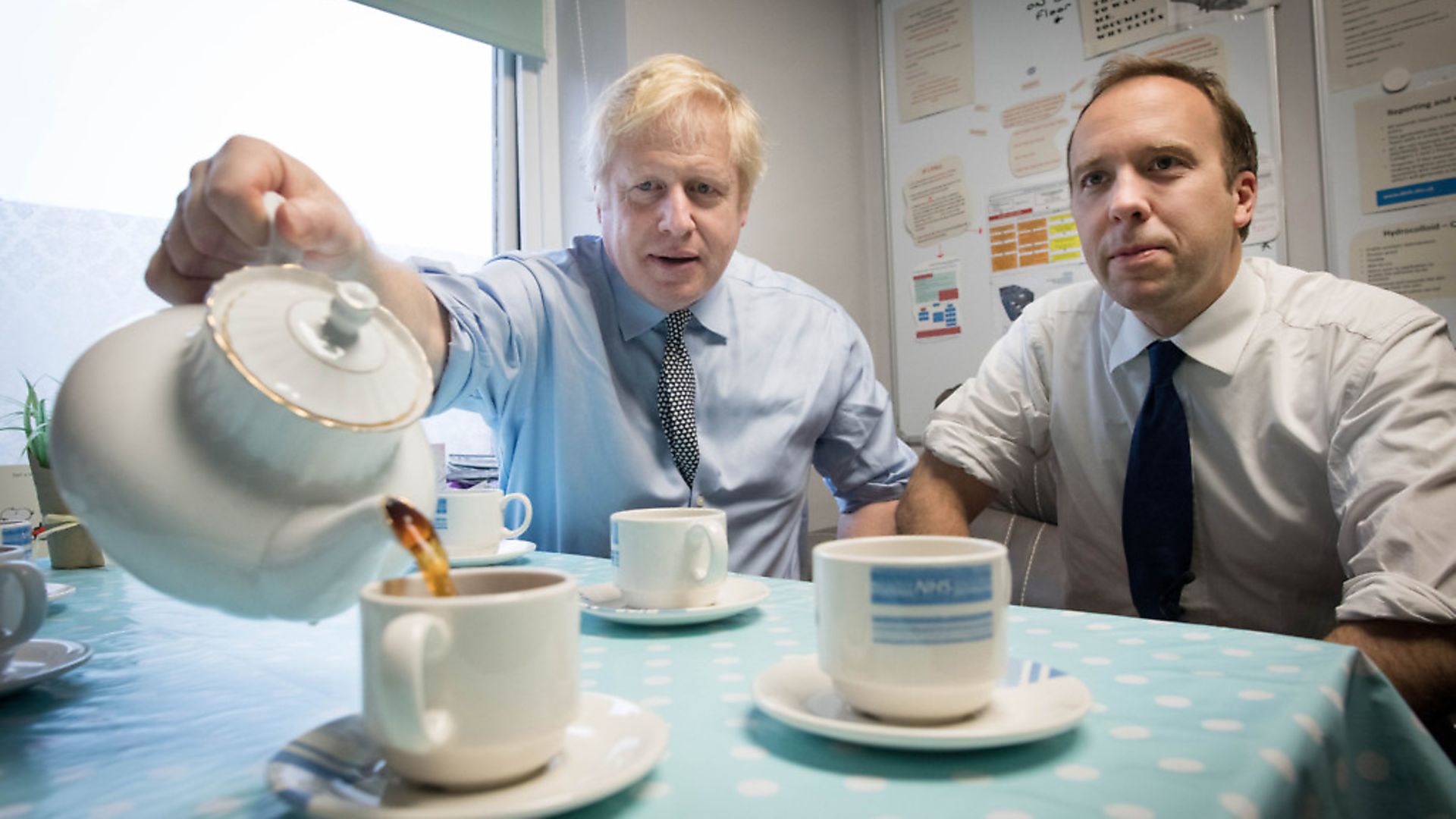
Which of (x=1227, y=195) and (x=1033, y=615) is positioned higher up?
(x=1227, y=195)

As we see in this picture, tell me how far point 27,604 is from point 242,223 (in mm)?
276

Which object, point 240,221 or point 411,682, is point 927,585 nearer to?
point 411,682

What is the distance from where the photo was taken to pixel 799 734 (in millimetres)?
440

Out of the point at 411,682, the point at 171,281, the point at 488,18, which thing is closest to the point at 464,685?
the point at 411,682

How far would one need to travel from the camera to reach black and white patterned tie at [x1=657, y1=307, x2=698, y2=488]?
4.40 feet

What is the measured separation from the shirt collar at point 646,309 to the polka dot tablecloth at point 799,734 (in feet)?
2.48

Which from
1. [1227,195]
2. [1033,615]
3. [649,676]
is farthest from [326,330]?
[1227,195]

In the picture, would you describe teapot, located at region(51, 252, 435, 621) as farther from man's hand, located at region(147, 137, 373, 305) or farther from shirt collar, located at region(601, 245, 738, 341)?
shirt collar, located at region(601, 245, 738, 341)

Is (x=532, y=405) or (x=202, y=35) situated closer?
(x=532, y=405)

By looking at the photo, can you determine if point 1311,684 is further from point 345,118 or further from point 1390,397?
point 345,118

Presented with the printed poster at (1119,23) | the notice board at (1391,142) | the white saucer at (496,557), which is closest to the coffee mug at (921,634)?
the white saucer at (496,557)

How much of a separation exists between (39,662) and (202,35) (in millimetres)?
1688

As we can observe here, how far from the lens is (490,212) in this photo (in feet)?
7.70

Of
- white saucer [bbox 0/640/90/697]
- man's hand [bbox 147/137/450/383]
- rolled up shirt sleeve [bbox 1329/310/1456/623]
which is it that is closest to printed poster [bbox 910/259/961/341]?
rolled up shirt sleeve [bbox 1329/310/1456/623]
